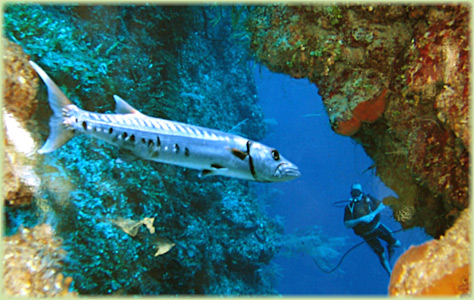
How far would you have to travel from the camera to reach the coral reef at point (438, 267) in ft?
9.60

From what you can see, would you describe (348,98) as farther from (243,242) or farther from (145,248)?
(243,242)

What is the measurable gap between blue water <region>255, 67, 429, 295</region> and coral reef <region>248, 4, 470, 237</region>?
869 mm

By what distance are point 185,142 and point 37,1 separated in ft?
16.1

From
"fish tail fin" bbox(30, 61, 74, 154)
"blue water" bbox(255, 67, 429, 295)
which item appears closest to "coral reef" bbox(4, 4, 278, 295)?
"fish tail fin" bbox(30, 61, 74, 154)

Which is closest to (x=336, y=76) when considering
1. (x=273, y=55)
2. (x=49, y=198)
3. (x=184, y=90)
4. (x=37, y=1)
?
(x=273, y=55)

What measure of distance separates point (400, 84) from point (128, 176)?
213 inches

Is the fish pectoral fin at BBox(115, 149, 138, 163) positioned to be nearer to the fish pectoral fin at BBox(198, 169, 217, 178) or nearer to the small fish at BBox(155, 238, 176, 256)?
the fish pectoral fin at BBox(198, 169, 217, 178)

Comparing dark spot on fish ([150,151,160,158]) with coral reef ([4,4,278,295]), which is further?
coral reef ([4,4,278,295])

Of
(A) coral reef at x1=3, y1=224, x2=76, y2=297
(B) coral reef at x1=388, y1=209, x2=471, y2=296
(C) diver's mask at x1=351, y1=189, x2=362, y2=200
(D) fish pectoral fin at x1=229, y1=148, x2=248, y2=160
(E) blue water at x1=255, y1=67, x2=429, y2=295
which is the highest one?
(D) fish pectoral fin at x1=229, y1=148, x2=248, y2=160

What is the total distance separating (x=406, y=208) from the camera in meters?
4.98

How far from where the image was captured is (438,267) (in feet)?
10.1

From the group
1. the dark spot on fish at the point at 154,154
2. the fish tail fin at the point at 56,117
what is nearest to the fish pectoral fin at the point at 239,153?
the dark spot on fish at the point at 154,154

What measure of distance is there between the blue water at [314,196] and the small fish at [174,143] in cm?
389

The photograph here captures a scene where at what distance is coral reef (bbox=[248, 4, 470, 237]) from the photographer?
3.53 meters
